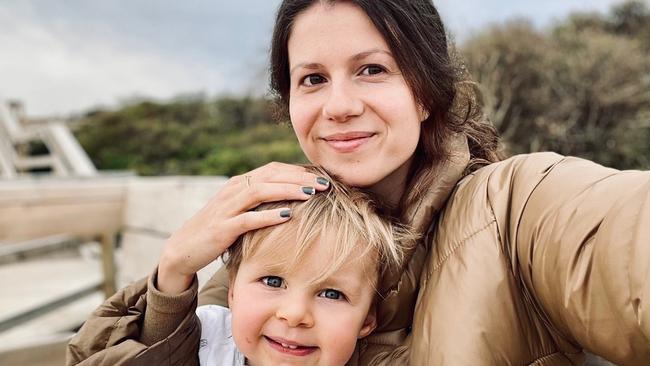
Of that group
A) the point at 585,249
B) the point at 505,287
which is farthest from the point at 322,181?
the point at 585,249

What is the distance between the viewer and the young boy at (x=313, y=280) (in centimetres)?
120

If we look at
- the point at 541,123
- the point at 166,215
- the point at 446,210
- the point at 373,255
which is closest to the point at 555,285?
the point at 446,210

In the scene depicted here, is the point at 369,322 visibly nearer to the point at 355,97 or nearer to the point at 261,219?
the point at 261,219

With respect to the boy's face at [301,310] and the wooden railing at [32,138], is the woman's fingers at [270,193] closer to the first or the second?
the boy's face at [301,310]

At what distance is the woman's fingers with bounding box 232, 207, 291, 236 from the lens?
48.4 inches

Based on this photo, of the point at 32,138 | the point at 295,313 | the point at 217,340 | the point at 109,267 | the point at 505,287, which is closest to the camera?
the point at 505,287

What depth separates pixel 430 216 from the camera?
120cm

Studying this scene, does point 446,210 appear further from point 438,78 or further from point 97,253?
point 97,253

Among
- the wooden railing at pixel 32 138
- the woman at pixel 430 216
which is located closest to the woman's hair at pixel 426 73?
the woman at pixel 430 216

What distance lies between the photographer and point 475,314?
95 cm

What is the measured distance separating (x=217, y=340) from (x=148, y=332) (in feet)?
0.56

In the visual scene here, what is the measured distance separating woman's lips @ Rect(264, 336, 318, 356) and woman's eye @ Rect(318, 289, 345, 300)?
11 centimetres

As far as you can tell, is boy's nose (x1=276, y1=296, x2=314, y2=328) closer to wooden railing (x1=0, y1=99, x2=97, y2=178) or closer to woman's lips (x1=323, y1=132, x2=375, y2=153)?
woman's lips (x1=323, y1=132, x2=375, y2=153)

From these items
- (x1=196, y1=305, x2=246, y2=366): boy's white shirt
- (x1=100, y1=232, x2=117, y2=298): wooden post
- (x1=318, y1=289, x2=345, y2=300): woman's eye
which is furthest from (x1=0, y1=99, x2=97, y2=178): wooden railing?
(x1=318, y1=289, x2=345, y2=300): woman's eye
